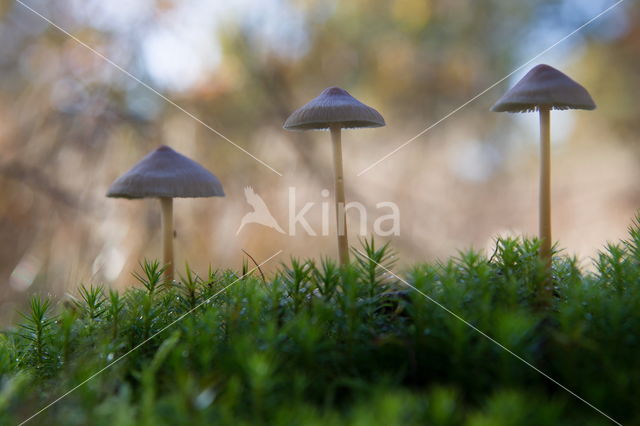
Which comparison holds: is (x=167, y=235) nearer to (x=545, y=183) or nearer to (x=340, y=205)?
(x=340, y=205)

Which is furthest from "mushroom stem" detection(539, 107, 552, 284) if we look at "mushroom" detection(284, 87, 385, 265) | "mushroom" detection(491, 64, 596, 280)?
"mushroom" detection(284, 87, 385, 265)

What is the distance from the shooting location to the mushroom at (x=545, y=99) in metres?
1.35

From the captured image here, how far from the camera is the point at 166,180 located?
1746 mm

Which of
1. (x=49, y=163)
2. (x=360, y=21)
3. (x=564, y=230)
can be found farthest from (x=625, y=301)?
(x=564, y=230)

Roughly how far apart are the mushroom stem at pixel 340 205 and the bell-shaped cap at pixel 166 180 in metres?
0.49

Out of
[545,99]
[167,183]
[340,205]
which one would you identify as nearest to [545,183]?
[545,99]

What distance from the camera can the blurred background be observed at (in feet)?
11.3

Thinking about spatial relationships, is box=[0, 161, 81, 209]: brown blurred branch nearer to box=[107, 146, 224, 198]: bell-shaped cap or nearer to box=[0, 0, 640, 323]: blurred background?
box=[0, 0, 640, 323]: blurred background

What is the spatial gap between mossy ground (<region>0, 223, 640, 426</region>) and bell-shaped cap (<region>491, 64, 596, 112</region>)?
43 cm

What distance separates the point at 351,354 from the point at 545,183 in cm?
83

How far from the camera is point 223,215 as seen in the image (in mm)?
4328

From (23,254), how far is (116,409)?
315cm

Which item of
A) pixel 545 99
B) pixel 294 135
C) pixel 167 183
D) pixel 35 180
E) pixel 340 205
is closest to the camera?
pixel 545 99

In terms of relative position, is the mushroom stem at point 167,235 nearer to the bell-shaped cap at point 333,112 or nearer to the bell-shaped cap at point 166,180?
the bell-shaped cap at point 166,180
